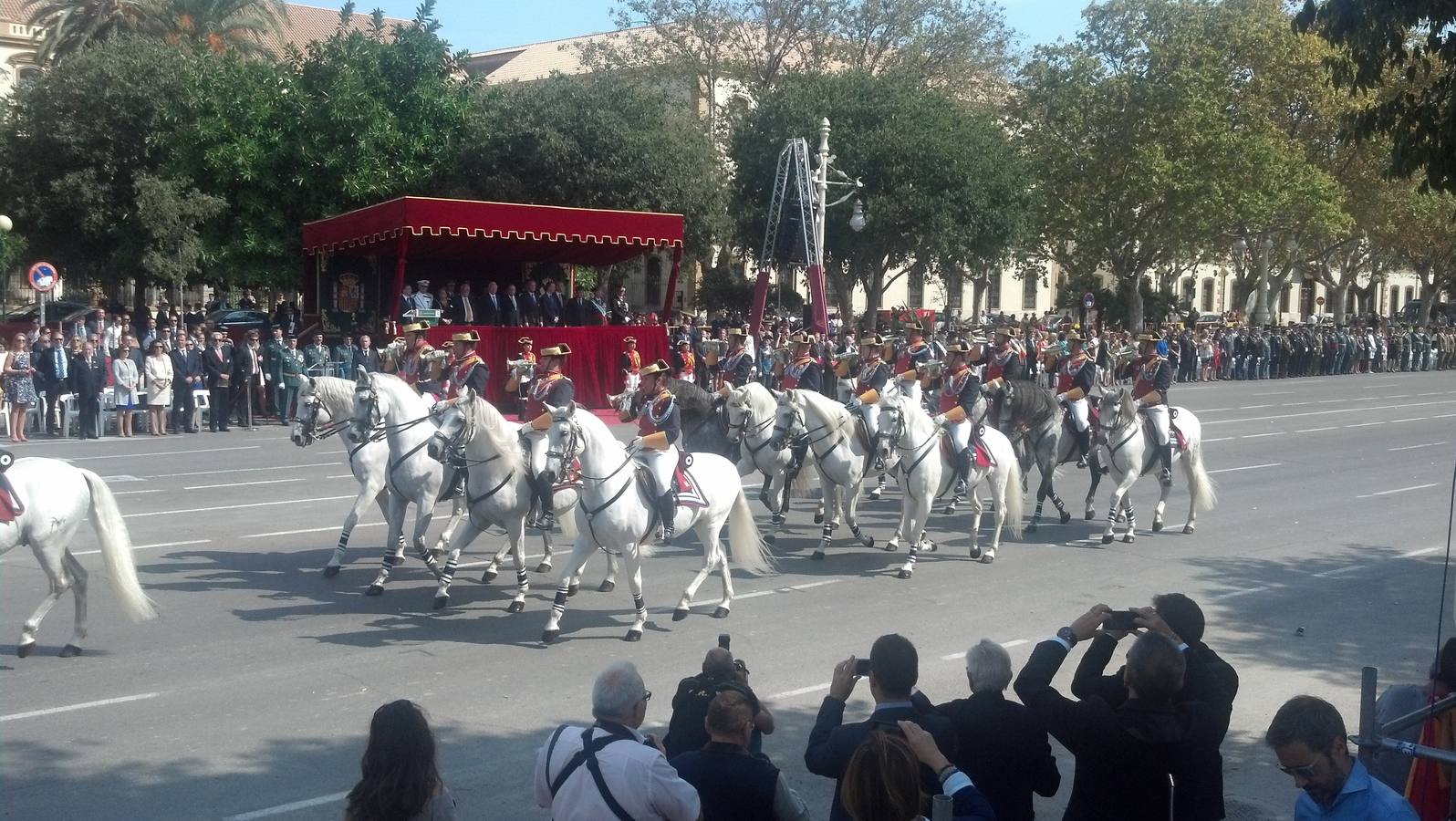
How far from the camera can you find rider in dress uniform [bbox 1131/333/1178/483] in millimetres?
16094

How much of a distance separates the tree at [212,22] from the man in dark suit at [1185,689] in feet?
140

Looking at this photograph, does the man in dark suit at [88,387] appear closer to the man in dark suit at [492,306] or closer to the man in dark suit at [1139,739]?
the man in dark suit at [492,306]

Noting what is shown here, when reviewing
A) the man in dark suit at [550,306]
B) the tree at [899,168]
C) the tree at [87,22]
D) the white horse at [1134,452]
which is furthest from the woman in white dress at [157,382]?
the tree at [899,168]

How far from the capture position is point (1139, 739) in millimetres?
4895

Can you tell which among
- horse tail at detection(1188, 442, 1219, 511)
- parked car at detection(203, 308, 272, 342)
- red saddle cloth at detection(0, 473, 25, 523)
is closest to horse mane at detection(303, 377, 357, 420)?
red saddle cloth at detection(0, 473, 25, 523)

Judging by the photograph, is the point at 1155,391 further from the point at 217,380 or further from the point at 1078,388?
the point at 217,380

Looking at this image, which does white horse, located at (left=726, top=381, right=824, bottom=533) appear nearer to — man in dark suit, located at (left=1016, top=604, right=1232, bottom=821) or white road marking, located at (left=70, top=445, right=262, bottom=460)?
white road marking, located at (left=70, top=445, right=262, bottom=460)

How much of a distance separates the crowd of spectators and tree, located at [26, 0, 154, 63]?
147ft

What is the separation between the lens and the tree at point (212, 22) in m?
43.4

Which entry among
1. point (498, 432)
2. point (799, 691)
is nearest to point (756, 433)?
point (498, 432)

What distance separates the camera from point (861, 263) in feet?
158

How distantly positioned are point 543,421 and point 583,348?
1641 centimetres

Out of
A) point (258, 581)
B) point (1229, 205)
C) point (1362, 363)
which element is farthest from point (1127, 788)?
point (1362, 363)

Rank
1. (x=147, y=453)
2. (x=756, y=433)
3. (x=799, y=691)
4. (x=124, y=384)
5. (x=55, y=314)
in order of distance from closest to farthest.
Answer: (x=799, y=691) < (x=756, y=433) < (x=147, y=453) < (x=124, y=384) < (x=55, y=314)
